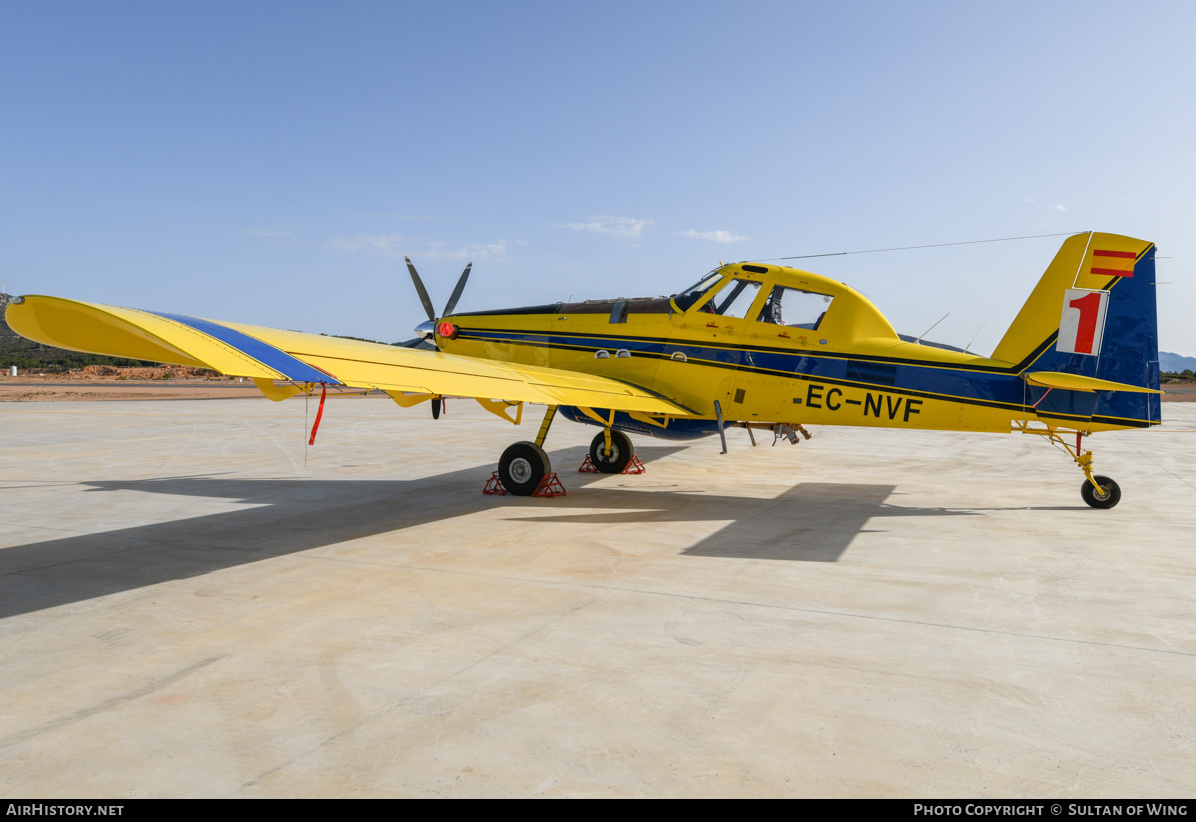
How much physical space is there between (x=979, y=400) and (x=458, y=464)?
8.74m

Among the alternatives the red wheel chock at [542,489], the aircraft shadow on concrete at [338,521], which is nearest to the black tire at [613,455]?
the aircraft shadow on concrete at [338,521]

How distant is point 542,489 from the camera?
10891 millimetres

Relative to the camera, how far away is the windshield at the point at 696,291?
11289mm

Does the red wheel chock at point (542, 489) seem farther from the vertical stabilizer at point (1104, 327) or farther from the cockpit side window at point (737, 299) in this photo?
the vertical stabilizer at point (1104, 327)

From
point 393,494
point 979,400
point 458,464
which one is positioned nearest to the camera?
point 979,400

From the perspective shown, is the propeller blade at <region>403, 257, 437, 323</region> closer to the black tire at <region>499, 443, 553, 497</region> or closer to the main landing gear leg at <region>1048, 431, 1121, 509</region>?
the black tire at <region>499, 443, 553, 497</region>

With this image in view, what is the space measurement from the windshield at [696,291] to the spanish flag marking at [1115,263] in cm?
487

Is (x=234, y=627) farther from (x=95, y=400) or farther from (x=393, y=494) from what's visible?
(x=95, y=400)

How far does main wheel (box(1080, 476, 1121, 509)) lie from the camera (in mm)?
9906

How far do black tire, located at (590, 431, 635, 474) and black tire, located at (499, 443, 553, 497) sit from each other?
8.36 feet

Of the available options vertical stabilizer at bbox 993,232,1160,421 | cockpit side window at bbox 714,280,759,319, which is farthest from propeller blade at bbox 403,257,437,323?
vertical stabilizer at bbox 993,232,1160,421

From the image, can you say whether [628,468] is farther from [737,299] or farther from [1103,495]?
[1103,495]

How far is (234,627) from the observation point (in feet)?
16.6

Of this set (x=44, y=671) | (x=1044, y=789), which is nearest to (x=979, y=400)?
(x=1044, y=789)
